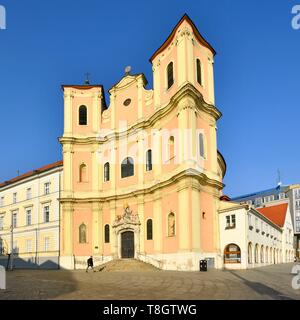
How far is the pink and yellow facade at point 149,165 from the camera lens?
2944cm

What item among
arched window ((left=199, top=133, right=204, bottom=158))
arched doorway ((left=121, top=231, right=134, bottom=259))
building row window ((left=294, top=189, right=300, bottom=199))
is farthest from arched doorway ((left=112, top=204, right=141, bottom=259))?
building row window ((left=294, top=189, right=300, bottom=199))

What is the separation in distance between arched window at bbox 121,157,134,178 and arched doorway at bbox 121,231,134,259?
5395mm

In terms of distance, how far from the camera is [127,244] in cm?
3541

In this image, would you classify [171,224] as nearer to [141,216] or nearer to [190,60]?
[141,216]

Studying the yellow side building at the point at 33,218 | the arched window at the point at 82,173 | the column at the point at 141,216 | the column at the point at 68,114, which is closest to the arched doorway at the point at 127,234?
the column at the point at 141,216

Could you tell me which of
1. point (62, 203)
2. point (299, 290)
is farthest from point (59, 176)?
point (299, 290)

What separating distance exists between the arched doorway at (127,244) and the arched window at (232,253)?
334 inches

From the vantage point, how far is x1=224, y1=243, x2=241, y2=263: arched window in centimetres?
3109

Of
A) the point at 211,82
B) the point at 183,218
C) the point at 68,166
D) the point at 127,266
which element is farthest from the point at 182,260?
the point at 68,166

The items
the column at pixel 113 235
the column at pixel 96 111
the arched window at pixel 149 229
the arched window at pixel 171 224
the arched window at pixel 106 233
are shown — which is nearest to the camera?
the arched window at pixel 171 224

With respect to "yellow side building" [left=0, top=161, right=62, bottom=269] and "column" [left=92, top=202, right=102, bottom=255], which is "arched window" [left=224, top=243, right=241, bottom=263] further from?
"yellow side building" [left=0, top=161, right=62, bottom=269]

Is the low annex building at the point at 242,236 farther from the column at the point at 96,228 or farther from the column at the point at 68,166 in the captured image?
the column at the point at 68,166

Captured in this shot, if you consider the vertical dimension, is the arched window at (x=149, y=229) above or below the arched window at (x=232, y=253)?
above

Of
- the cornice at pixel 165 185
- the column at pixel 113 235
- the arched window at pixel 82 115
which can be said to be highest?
the arched window at pixel 82 115
